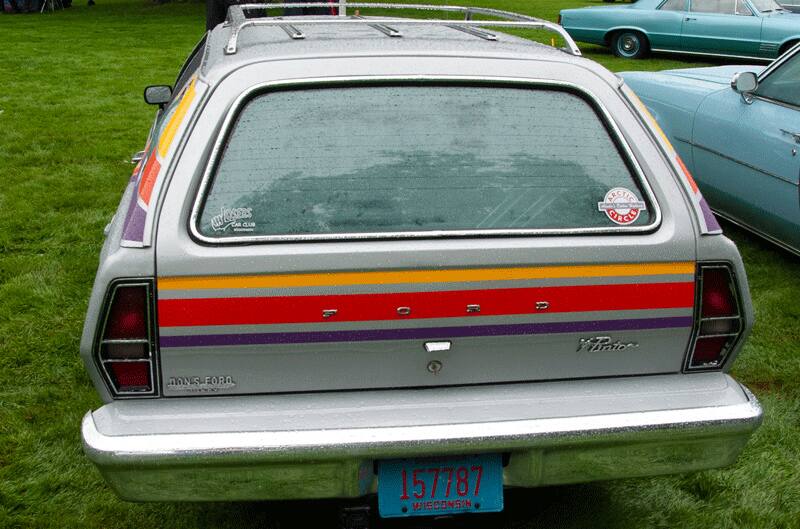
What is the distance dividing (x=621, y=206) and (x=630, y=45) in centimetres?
1326

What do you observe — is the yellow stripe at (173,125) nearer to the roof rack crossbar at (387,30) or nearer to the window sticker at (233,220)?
the window sticker at (233,220)

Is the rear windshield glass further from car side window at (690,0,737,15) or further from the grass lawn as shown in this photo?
car side window at (690,0,737,15)

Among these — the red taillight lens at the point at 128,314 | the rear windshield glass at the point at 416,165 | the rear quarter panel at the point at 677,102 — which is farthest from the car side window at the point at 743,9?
the red taillight lens at the point at 128,314

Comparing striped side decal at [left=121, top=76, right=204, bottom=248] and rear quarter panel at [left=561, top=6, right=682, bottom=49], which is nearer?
striped side decal at [left=121, top=76, right=204, bottom=248]

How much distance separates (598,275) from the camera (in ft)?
8.09

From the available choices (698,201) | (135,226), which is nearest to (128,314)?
(135,226)

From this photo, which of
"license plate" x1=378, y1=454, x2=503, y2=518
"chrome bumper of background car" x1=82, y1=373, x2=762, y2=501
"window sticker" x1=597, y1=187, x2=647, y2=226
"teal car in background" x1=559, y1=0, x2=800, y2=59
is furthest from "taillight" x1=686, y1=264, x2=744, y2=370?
"teal car in background" x1=559, y1=0, x2=800, y2=59

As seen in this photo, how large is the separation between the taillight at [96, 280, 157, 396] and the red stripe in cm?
6

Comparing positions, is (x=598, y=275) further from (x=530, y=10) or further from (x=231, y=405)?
(x=530, y=10)

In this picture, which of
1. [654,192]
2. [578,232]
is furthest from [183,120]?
[654,192]

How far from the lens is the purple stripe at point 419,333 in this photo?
2361mm

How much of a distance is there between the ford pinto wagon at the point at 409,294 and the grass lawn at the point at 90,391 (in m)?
0.65

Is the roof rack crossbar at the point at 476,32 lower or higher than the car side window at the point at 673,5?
higher

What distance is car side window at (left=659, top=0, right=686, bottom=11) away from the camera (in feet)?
47.9
